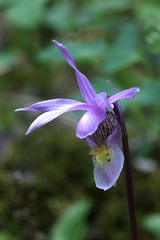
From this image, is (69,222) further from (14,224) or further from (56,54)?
(56,54)

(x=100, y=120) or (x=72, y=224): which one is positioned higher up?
(x=72, y=224)

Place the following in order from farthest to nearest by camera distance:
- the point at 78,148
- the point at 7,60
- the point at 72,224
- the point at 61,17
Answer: the point at 61,17 → the point at 7,60 → the point at 78,148 → the point at 72,224

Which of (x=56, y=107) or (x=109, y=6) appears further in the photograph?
Answer: (x=109, y=6)

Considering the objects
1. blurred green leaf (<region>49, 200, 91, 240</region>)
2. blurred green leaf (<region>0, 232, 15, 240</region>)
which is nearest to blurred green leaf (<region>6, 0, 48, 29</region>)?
blurred green leaf (<region>49, 200, 91, 240</region>)

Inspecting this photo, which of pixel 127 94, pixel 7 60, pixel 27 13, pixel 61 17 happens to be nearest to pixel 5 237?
pixel 127 94

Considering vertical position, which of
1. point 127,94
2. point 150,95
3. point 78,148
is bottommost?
point 127,94

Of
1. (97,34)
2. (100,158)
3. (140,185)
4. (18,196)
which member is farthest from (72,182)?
(97,34)

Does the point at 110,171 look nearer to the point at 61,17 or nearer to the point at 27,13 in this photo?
the point at 27,13

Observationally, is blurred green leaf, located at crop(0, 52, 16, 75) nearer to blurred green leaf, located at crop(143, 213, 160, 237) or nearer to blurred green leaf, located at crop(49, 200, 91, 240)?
blurred green leaf, located at crop(49, 200, 91, 240)
